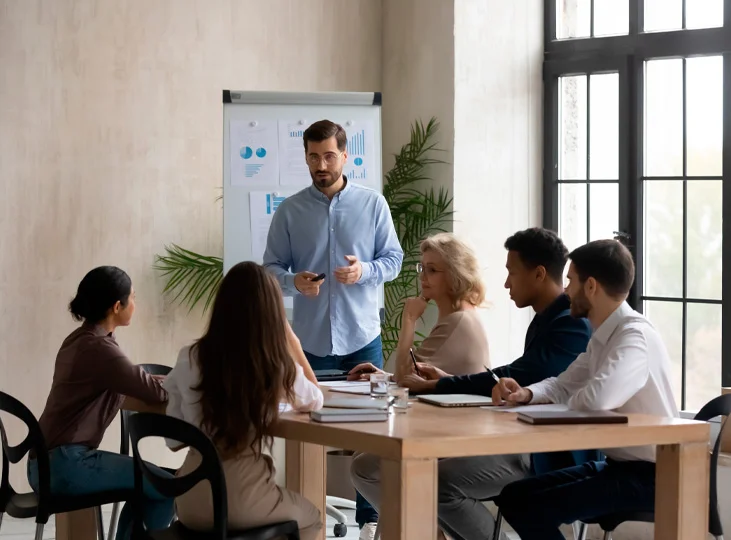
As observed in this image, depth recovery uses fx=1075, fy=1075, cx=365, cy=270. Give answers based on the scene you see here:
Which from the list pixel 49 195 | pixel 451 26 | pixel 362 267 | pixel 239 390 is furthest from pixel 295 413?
pixel 451 26

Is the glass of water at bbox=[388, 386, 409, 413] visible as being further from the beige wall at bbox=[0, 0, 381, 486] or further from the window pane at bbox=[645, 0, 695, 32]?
the window pane at bbox=[645, 0, 695, 32]

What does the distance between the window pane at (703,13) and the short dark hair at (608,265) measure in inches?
99.7

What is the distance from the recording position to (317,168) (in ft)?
15.0

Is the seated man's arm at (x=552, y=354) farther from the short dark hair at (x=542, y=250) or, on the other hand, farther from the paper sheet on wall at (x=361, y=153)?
the paper sheet on wall at (x=361, y=153)

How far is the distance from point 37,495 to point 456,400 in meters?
1.36

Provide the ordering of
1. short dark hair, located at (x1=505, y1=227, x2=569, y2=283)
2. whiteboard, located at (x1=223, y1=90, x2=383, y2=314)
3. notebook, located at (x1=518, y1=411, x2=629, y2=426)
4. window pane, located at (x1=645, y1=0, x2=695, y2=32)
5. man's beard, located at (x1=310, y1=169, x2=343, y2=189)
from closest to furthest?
notebook, located at (x1=518, y1=411, x2=629, y2=426) → short dark hair, located at (x1=505, y1=227, x2=569, y2=283) → man's beard, located at (x1=310, y1=169, x2=343, y2=189) → whiteboard, located at (x1=223, y1=90, x2=383, y2=314) → window pane, located at (x1=645, y1=0, x2=695, y2=32)

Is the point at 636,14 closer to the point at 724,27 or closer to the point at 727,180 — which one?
the point at 724,27

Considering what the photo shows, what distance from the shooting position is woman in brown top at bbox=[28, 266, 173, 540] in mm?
3420

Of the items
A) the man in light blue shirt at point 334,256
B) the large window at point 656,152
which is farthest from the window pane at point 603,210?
the man in light blue shirt at point 334,256

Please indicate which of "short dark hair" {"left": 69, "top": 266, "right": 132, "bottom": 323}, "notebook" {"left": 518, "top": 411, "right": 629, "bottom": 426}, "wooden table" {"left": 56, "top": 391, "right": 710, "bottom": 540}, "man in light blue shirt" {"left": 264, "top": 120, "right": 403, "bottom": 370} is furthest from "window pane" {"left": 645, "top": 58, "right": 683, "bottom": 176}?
"short dark hair" {"left": 69, "top": 266, "right": 132, "bottom": 323}

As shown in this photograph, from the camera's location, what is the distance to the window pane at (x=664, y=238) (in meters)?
5.40

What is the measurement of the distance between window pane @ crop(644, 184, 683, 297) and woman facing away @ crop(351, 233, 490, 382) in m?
1.87

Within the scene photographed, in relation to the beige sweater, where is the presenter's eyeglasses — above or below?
above

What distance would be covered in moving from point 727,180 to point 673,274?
21.7 inches
